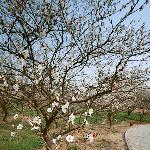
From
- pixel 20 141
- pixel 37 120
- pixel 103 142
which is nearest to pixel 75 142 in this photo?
pixel 103 142

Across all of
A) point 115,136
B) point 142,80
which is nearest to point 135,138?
point 115,136

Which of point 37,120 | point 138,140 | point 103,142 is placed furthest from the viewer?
point 138,140

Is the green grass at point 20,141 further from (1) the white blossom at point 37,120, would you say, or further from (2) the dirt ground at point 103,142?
(1) the white blossom at point 37,120

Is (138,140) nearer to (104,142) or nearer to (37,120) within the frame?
(104,142)

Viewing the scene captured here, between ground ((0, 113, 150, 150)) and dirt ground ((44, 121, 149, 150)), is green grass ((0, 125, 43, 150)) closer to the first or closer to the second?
ground ((0, 113, 150, 150))

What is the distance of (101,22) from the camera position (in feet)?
23.4

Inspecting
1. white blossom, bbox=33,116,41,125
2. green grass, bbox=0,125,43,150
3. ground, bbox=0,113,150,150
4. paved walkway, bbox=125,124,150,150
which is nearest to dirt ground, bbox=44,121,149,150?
ground, bbox=0,113,150,150

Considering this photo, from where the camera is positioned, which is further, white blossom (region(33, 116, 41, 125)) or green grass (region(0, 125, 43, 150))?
green grass (region(0, 125, 43, 150))

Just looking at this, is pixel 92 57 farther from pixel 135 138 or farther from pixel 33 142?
pixel 135 138

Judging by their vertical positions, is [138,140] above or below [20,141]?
below

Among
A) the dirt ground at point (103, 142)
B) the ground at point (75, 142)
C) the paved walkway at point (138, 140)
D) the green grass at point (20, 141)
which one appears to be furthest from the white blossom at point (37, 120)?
the paved walkway at point (138, 140)

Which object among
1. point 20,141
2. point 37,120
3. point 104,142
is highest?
point 20,141

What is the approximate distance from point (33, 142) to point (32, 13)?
1166cm

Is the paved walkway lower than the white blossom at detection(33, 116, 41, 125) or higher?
higher
